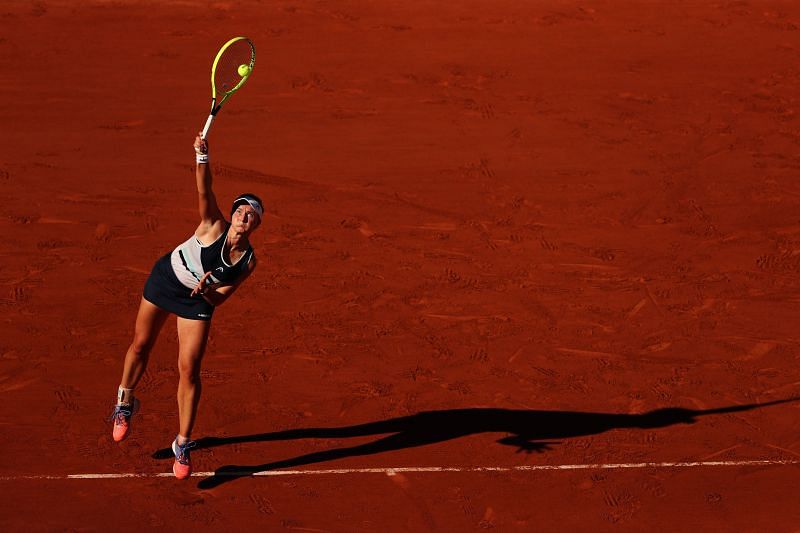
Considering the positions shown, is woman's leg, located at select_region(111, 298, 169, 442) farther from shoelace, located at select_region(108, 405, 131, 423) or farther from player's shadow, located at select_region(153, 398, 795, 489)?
player's shadow, located at select_region(153, 398, 795, 489)

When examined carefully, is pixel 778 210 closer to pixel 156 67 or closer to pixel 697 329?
pixel 697 329

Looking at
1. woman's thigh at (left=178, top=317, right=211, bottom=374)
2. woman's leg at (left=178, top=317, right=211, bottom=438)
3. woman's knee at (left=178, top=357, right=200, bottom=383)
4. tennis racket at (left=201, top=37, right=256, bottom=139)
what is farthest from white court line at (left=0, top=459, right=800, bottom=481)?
tennis racket at (left=201, top=37, right=256, bottom=139)

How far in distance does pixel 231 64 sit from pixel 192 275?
189 centimetres

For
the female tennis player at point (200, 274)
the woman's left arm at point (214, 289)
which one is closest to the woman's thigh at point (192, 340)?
the female tennis player at point (200, 274)

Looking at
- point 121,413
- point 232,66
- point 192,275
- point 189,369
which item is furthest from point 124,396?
point 232,66

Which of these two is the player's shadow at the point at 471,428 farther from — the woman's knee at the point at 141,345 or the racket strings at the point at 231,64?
the racket strings at the point at 231,64

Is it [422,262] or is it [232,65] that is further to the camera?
[422,262]

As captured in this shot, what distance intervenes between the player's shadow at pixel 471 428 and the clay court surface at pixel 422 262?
0.03 metres

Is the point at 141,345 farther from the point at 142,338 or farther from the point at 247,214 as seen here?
the point at 247,214

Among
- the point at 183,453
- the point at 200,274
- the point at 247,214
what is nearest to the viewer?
the point at 247,214

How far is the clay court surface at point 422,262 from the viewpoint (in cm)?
927

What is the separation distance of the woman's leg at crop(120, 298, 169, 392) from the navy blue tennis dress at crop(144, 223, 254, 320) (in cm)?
12

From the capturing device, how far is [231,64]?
9367mm

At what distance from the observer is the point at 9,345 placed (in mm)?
10633
